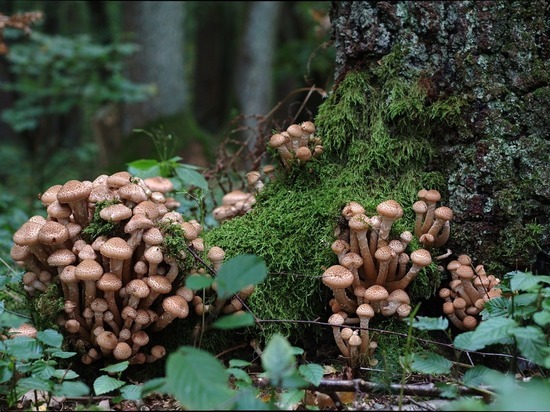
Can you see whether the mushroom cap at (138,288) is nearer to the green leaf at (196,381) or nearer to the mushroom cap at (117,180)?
the mushroom cap at (117,180)

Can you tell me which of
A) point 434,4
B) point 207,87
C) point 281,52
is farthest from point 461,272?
point 207,87

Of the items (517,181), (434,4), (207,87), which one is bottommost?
(207,87)

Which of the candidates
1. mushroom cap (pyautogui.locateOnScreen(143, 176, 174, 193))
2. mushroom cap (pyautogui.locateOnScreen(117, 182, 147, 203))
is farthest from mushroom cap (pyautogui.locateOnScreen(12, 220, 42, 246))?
mushroom cap (pyautogui.locateOnScreen(143, 176, 174, 193))

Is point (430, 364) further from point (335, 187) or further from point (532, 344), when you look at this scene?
point (335, 187)

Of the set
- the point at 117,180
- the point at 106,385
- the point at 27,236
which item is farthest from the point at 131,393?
the point at 117,180

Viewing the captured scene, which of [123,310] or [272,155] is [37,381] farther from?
[272,155]

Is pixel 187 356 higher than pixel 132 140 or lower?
higher

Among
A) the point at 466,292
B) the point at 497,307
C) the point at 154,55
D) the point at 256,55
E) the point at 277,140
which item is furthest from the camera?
the point at 256,55
